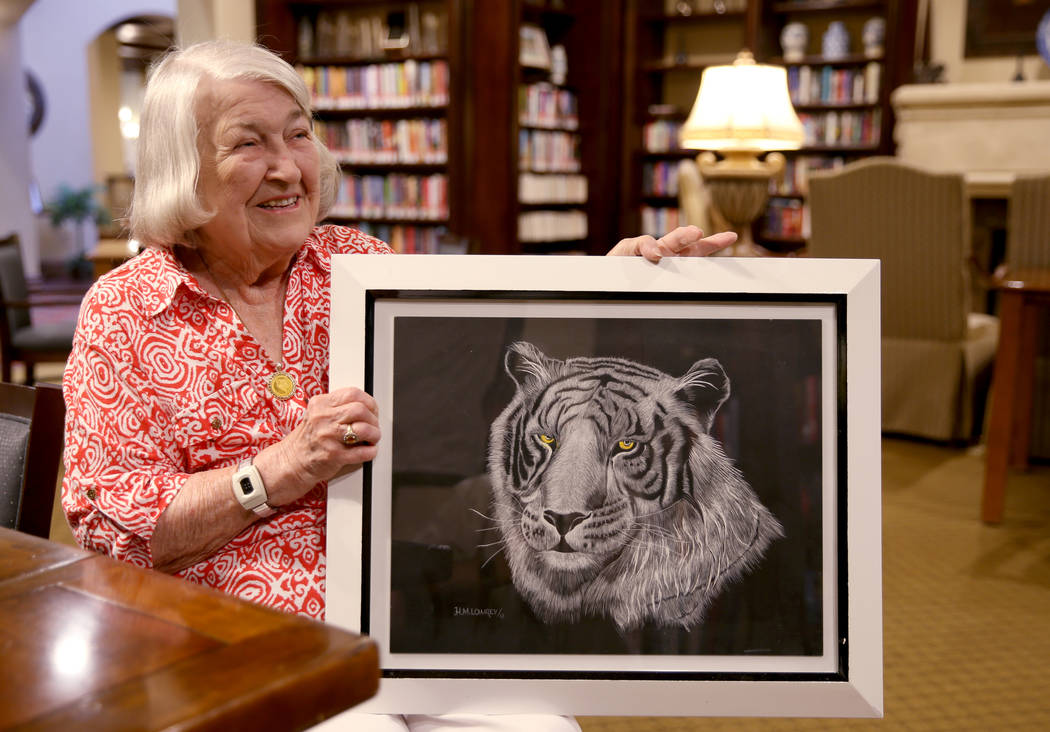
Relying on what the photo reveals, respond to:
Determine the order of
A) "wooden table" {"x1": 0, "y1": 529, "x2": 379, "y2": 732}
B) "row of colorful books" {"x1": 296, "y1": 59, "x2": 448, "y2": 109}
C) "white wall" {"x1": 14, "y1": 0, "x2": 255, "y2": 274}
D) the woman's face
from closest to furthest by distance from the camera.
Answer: "wooden table" {"x1": 0, "y1": 529, "x2": 379, "y2": 732} → the woman's face → "row of colorful books" {"x1": 296, "y1": 59, "x2": 448, "y2": 109} → "white wall" {"x1": 14, "y1": 0, "x2": 255, "y2": 274}

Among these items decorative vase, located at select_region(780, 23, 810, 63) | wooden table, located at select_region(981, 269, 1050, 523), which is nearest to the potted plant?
decorative vase, located at select_region(780, 23, 810, 63)

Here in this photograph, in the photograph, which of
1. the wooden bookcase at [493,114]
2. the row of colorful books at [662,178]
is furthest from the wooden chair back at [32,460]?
the row of colorful books at [662,178]

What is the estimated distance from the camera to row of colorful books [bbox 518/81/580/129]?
6.55m

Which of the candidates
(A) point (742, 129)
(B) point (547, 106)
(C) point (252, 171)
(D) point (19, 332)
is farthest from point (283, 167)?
(B) point (547, 106)

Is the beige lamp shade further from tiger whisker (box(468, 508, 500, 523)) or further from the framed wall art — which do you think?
tiger whisker (box(468, 508, 500, 523))

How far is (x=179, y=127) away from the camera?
1220mm

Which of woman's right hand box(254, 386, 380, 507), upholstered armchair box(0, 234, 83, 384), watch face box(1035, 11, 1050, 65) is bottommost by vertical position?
upholstered armchair box(0, 234, 83, 384)

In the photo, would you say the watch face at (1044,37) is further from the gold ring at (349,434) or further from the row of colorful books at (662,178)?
the gold ring at (349,434)

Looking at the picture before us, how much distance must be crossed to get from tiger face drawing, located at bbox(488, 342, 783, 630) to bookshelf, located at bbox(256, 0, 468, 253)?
17.9 feet

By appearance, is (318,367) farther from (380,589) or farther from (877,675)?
(877,675)

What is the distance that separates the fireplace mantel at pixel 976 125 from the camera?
598 centimetres

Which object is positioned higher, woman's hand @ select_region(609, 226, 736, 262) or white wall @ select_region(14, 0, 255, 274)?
white wall @ select_region(14, 0, 255, 274)

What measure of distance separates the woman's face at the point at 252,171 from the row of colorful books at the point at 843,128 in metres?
6.16
